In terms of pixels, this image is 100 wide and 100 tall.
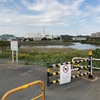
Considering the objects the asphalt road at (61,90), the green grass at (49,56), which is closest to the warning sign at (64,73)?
the asphalt road at (61,90)

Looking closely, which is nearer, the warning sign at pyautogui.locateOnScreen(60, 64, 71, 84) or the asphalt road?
the asphalt road

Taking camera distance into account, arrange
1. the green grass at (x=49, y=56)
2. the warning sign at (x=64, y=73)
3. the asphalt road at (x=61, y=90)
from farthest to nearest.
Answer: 1. the green grass at (x=49, y=56)
2. the warning sign at (x=64, y=73)
3. the asphalt road at (x=61, y=90)

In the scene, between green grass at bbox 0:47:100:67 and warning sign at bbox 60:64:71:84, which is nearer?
warning sign at bbox 60:64:71:84

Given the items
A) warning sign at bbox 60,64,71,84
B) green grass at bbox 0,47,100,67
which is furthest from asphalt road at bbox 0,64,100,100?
green grass at bbox 0,47,100,67

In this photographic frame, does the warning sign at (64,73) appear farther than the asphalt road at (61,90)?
Yes

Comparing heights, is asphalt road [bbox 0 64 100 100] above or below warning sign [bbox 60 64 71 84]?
below

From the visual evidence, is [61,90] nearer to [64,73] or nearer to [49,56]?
[64,73]

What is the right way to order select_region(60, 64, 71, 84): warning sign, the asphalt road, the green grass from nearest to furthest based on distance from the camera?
the asphalt road
select_region(60, 64, 71, 84): warning sign
the green grass

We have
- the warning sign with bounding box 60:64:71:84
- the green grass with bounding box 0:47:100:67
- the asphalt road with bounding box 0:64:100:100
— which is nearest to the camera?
the asphalt road with bounding box 0:64:100:100

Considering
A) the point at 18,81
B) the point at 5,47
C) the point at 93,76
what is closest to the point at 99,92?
the point at 93,76

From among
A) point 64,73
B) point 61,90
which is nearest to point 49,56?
point 64,73

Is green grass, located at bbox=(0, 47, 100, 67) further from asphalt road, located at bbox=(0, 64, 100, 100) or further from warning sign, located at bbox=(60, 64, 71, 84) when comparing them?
warning sign, located at bbox=(60, 64, 71, 84)

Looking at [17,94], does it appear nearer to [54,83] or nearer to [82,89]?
[54,83]

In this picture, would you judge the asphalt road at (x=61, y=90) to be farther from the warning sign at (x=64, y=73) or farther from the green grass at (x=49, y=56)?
the green grass at (x=49, y=56)
